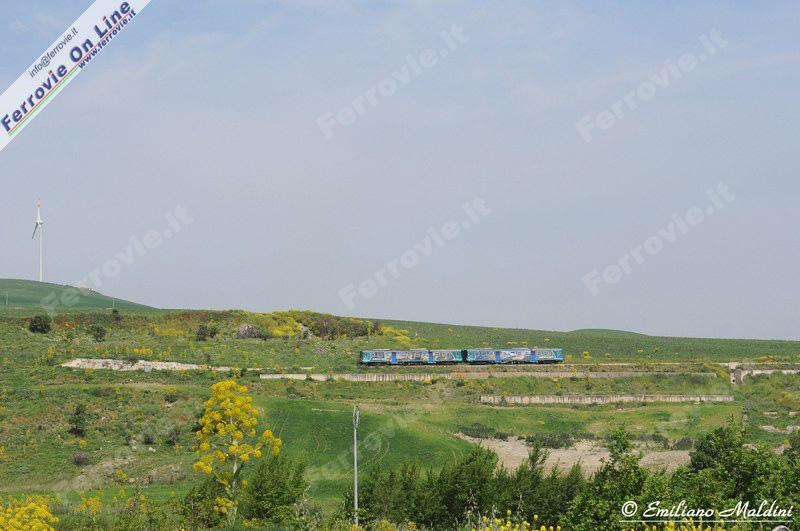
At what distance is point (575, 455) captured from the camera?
2320 inches

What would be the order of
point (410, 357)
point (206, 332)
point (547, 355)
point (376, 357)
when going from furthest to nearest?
point (206, 332), point (547, 355), point (410, 357), point (376, 357)


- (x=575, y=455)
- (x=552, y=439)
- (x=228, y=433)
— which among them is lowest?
(x=575, y=455)

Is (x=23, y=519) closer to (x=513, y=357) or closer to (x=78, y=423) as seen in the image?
(x=78, y=423)

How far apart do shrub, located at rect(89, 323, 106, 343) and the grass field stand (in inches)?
57.6

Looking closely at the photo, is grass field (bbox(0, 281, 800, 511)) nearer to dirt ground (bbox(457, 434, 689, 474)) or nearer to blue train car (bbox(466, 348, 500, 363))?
dirt ground (bbox(457, 434, 689, 474))

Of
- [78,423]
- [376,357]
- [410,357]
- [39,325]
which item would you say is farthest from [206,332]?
[78,423]

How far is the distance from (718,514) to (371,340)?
9175 centimetres

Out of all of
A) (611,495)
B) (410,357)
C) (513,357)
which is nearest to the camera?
(611,495)

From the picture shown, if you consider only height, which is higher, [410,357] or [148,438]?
[410,357]

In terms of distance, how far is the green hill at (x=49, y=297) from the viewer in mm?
157875

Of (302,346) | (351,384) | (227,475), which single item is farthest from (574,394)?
(227,475)

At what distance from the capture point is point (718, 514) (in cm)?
2220

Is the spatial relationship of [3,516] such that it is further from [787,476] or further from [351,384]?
[351,384]

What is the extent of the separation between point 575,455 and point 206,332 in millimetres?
58059
